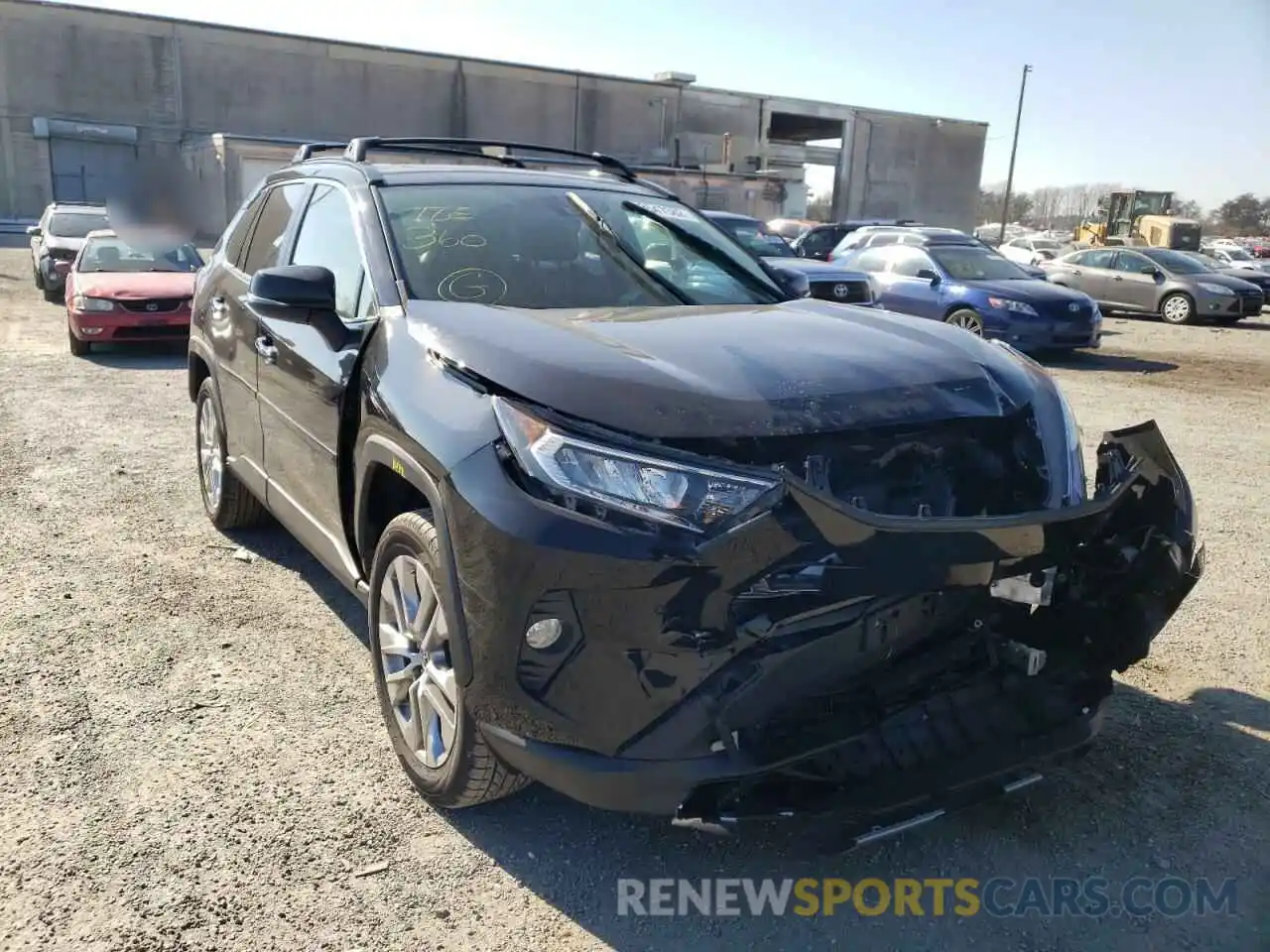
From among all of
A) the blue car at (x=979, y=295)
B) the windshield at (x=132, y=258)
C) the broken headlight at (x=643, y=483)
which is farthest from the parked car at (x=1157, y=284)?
the broken headlight at (x=643, y=483)

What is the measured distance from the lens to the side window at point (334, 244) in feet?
11.6

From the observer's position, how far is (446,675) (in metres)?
2.78

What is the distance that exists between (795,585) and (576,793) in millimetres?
712

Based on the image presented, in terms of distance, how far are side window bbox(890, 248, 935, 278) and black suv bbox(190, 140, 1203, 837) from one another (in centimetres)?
1116

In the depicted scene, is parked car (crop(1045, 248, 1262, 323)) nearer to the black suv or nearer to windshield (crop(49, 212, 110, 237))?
windshield (crop(49, 212, 110, 237))

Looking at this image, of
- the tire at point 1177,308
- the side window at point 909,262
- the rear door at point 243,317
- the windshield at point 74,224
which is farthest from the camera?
the tire at point 1177,308

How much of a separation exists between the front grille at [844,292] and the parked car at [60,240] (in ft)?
49.9

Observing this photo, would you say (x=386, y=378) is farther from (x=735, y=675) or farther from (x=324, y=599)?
(x=324, y=599)

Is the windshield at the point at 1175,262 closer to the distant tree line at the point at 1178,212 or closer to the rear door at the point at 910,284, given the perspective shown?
the rear door at the point at 910,284

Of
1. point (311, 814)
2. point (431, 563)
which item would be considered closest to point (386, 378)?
point (431, 563)

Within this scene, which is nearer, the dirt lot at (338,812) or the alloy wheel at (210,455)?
the dirt lot at (338,812)

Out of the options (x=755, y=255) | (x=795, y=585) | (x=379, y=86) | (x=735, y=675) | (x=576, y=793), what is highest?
(x=379, y=86)

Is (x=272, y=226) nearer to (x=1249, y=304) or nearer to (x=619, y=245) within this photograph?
(x=619, y=245)

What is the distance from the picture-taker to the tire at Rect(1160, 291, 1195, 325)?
19.4 meters
